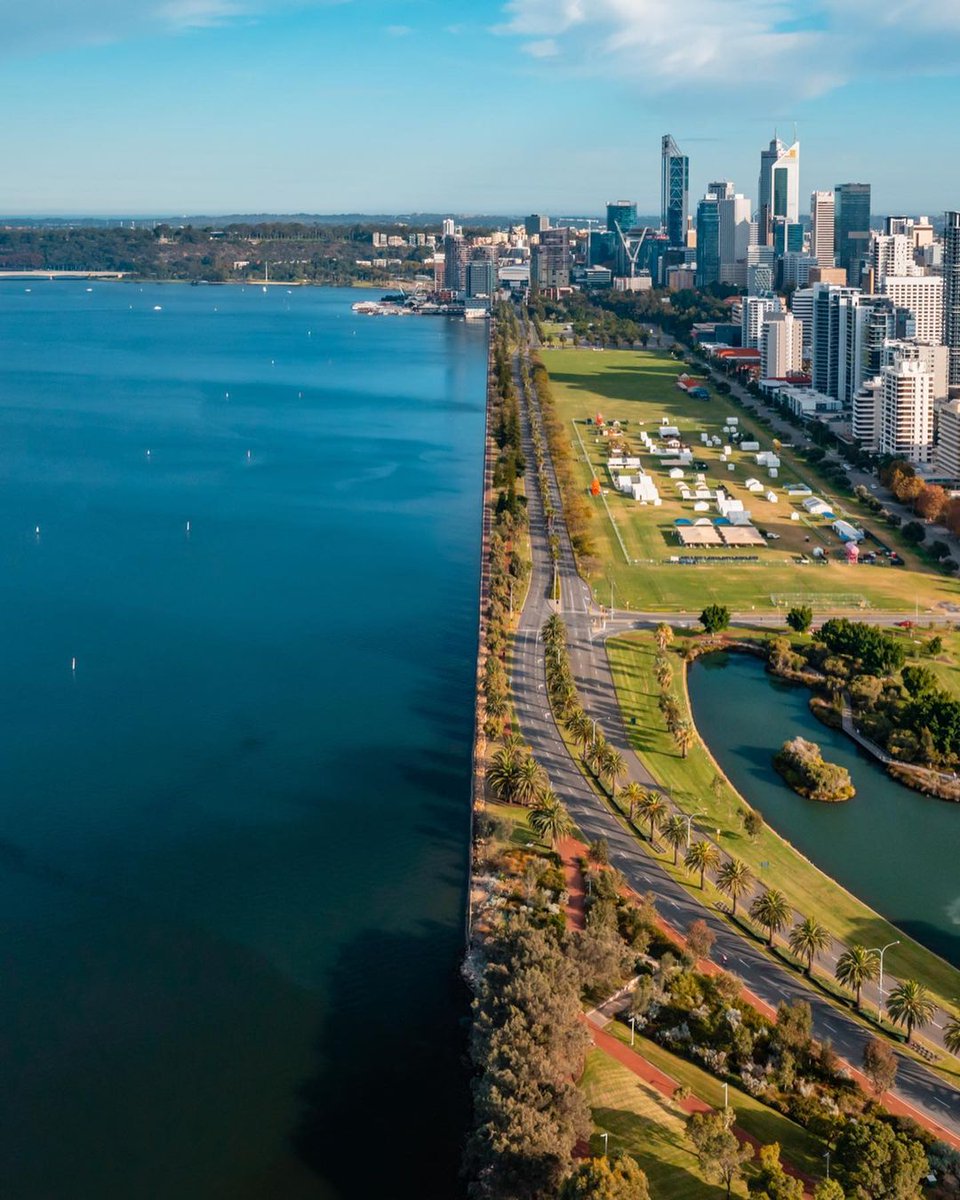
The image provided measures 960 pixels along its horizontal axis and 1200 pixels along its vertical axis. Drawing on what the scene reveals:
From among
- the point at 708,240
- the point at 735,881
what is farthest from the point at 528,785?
the point at 708,240

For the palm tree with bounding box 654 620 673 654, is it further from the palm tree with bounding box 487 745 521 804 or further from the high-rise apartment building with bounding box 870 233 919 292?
the high-rise apartment building with bounding box 870 233 919 292

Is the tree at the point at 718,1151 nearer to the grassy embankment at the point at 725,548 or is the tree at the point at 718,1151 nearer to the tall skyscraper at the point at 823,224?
the grassy embankment at the point at 725,548

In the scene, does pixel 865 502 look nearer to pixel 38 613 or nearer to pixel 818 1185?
pixel 38 613

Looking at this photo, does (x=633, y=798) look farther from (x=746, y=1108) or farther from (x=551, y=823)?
(x=746, y=1108)

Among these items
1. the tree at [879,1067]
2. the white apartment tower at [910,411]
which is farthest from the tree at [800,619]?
the white apartment tower at [910,411]

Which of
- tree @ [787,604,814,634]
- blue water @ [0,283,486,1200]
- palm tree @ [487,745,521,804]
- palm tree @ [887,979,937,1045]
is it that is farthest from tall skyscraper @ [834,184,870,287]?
palm tree @ [887,979,937,1045]
